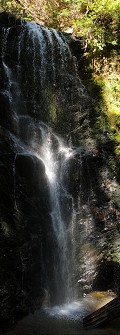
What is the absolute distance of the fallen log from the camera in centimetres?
521

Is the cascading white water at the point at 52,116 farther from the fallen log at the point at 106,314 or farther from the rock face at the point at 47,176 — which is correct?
the fallen log at the point at 106,314

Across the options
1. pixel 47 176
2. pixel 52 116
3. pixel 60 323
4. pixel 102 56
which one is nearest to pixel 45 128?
pixel 52 116

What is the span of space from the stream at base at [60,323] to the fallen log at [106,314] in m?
0.12

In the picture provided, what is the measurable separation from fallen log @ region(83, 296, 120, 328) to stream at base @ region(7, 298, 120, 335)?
0.12 metres

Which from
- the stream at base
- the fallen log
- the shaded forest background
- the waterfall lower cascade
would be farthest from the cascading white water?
the fallen log

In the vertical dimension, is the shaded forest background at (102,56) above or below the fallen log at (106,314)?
above

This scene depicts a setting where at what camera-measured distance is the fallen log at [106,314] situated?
5215mm

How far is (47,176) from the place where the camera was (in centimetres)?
809

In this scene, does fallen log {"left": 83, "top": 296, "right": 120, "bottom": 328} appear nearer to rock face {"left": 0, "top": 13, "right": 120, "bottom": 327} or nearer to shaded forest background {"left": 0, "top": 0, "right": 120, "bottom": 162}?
rock face {"left": 0, "top": 13, "right": 120, "bottom": 327}

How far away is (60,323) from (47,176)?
3.63 meters

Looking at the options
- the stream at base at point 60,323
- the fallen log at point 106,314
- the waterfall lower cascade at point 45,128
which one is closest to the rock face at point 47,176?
the waterfall lower cascade at point 45,128

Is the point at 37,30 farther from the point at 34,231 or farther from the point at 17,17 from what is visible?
the point at 34,231

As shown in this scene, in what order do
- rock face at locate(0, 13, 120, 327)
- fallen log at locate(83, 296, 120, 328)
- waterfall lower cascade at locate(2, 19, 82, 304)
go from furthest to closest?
waterfall lower cascade at locate(2, 19, 82, 304) < rock face at locate(0, 13, 120, 327) < fallen log at locate(83, 296, 120, 328)

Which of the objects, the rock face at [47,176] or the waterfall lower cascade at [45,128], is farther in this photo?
the waterfall lower cascade at [45,128]
